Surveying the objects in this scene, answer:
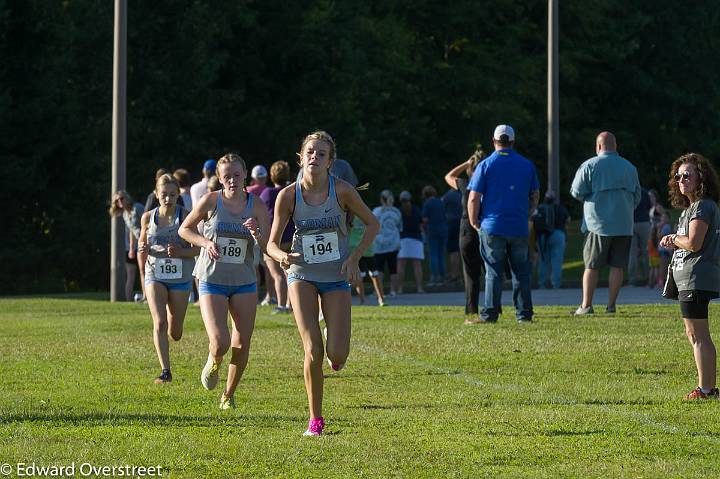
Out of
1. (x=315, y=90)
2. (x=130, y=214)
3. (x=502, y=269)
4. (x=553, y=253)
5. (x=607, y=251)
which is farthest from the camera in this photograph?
(x=315, y=90)

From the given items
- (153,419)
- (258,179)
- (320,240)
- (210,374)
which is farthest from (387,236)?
(320,240)

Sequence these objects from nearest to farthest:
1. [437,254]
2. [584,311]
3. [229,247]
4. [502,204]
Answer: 1. [229,247]
2. [502,204]
3. [584,311]
4. [437,254]

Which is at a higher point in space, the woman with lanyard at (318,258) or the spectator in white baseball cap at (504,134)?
the spectator in white baseball cap at (504,134)

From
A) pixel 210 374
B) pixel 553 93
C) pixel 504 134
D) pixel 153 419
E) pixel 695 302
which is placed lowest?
pixel 153 419

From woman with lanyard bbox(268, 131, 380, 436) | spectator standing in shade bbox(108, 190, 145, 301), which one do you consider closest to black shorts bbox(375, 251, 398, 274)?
spectator standing in shade bbox(108, 190, 145, 301)

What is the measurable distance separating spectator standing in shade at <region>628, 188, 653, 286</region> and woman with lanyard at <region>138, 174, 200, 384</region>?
14648mm

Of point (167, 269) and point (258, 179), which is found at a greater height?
point (258, 179)

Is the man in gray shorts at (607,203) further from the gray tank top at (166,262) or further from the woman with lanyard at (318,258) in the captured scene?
the woman with lanyard at (318,258)

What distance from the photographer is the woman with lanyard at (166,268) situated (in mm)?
13055

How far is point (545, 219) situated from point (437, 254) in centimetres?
299

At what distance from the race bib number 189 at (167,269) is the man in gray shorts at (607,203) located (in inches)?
250

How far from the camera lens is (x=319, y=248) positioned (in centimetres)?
981

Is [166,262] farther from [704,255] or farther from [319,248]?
[704,255]

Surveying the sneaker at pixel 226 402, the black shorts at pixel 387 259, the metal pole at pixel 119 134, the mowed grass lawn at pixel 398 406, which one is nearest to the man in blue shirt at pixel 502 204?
the mowed grass lawn at pixel 398 406
